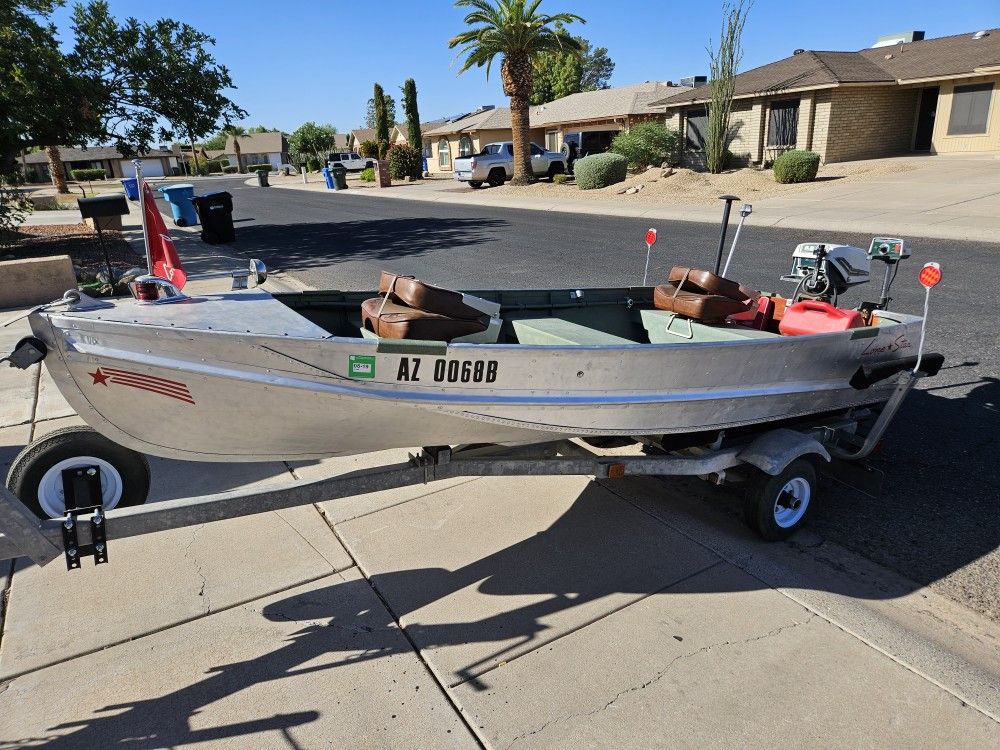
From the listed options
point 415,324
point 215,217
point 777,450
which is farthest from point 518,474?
point 215,217

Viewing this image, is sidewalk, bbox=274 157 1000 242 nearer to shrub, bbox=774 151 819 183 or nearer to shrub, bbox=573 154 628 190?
shrub, bbox=774 151 819 183

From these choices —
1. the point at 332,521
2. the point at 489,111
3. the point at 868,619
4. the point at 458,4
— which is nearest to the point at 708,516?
the point at 868,619

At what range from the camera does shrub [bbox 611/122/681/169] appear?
94.3 ft

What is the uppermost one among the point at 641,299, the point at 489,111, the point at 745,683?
the point at 489,111

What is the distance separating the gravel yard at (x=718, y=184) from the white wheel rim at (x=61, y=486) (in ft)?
67.9

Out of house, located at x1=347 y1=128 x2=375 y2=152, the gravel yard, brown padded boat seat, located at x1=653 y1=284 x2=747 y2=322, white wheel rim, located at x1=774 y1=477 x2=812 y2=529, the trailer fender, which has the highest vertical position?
house, located at x1=347 y1=128 x2=375 y2=152

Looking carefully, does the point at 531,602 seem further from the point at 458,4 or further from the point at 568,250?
the point at 458,4

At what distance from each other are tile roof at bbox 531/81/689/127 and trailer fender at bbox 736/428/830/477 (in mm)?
34091

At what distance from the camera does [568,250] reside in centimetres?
1391

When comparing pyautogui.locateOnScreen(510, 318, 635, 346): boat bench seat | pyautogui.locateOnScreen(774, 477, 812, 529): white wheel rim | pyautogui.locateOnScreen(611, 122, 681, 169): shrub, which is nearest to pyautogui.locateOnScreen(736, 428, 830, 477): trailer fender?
pyautogui.locateOnScreen(774, 477, 812, 529): white wheel rim

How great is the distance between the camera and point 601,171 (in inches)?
1043

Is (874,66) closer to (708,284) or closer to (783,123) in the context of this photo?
(783,123)

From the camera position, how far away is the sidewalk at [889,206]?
46.8ft

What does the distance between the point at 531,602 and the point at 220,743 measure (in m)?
1.48
